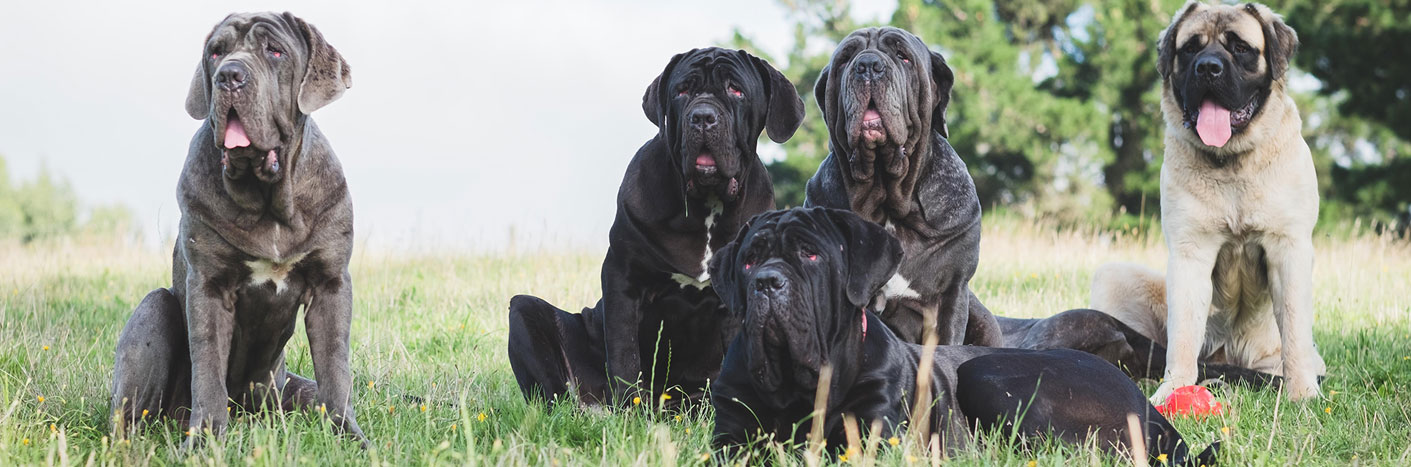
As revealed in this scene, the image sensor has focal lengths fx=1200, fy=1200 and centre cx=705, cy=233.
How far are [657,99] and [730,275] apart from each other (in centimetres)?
130

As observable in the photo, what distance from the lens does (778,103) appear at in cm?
477

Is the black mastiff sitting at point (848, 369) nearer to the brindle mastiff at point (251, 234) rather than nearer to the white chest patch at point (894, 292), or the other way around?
the white chest patch at point (894, 292)

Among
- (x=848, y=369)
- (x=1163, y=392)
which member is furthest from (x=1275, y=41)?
(x=848, y=369)

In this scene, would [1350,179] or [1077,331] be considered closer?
[1077,331]

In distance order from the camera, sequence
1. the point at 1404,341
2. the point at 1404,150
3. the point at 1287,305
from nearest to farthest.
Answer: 1. the point at 1287,305
2. the point at 1404,341
3. the point at 1404,150

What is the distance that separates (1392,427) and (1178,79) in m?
1.82

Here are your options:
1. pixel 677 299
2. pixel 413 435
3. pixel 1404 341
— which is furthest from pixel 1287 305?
pixel 413 435

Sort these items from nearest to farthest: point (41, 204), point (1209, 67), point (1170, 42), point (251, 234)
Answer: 1. point (251, 234)
2. point (1209, 67)
3. point (1170, 42)
4. point (41, 204)

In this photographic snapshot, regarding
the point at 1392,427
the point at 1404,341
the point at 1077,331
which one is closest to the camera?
the point at 1392,427

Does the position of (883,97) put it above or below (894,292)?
above

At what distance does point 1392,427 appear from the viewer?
4547 millimetres

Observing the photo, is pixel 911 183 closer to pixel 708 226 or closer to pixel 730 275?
pixel 708 226

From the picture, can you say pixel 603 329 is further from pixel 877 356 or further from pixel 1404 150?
pixel 1404 150

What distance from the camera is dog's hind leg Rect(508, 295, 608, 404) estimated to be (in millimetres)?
4965
